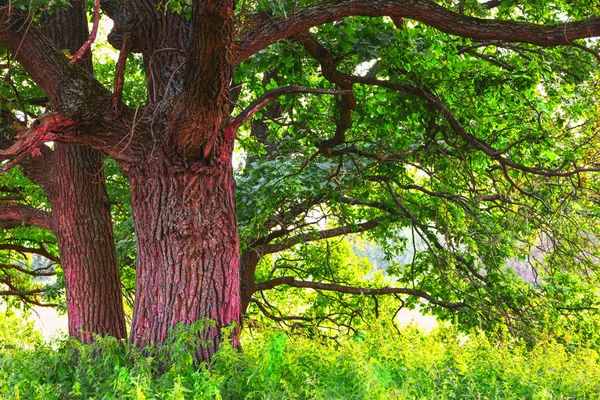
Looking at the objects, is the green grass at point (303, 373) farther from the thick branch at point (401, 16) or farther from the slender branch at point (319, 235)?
the slender branch at point (319, 235)

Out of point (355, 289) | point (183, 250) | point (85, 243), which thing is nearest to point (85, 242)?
point (85, 243)

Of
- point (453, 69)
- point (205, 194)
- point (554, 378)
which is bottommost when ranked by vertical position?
point (554, 378)

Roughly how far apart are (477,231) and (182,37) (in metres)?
5.00

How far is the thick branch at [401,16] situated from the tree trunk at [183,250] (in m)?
1.38

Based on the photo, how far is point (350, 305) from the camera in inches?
589

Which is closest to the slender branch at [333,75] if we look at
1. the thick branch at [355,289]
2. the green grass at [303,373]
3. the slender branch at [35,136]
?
the slender branch at [35,136]

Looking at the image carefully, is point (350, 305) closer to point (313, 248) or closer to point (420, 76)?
point (313, 248)

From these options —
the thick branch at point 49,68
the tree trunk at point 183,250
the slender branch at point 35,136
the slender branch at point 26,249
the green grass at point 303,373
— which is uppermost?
the slender branch at point 26,249

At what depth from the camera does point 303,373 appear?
5.31m

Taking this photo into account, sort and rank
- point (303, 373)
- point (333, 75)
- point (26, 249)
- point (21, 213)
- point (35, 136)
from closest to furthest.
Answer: point (303, 373)
point (35, 136)
point (333, 75)
point (21, 213)
point (26, 249)

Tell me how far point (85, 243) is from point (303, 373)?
3841 mm

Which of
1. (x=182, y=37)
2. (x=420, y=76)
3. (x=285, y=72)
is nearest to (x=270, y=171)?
(x=285, y=72)

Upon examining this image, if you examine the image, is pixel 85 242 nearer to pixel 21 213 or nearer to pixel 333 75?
pixel 21 213

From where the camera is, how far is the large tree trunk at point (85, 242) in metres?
8.01
